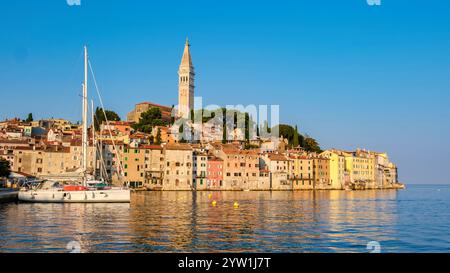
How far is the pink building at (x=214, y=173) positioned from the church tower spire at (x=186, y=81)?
49151 mm

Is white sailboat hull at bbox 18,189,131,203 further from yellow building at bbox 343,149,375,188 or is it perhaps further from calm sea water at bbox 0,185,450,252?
yellow building at bbox 343,149,375,188

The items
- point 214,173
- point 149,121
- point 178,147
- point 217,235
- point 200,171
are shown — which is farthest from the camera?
point 149,121

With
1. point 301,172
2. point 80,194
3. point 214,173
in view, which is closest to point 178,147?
point 214,173

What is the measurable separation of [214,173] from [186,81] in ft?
179

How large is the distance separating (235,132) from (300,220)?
7539cm

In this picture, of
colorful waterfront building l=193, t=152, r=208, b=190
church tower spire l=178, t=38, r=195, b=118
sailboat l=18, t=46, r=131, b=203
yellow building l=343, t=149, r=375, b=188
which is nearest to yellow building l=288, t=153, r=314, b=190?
yellow building l=343, t=149, r=375, b=188

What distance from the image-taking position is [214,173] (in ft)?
260

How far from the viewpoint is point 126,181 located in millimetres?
72312

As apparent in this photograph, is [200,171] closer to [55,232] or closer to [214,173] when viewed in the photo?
[214,173]

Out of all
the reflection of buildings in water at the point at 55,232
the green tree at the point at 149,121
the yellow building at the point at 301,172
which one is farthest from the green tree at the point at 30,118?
the reflection of buildings in water at the point at 55,232

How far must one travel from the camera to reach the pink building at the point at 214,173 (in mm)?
78812

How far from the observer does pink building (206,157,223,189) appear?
78.8 meters
